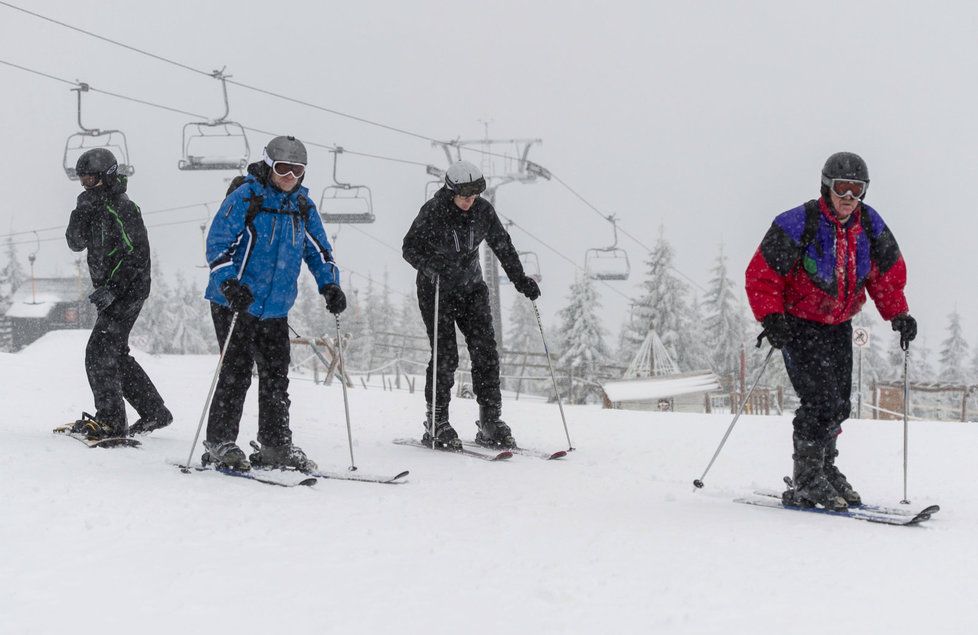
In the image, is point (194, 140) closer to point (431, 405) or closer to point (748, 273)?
point (431, 405)

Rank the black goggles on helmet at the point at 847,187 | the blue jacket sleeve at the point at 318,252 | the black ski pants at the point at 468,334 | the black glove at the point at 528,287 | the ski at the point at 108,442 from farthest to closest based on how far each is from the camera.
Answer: the black ski pants at the point at 468,334
the black glove at the point at 528,287
the ski at the point at 108,442
the blue jacket sleeve at the point at 318,252
the black goggles on helmet at the point at 847,187

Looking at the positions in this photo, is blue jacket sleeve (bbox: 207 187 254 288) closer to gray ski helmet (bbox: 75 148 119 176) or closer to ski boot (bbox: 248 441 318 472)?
ski boot (bbox: 248 441 318 472)

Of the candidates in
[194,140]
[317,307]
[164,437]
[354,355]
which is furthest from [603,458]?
[317,307]

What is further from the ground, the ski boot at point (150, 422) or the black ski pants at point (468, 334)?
the black ski pants at point (468, 334)

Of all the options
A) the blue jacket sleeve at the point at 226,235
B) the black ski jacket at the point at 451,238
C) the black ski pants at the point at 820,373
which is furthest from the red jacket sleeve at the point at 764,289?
the blue jacket sleeve at the point at 226,235

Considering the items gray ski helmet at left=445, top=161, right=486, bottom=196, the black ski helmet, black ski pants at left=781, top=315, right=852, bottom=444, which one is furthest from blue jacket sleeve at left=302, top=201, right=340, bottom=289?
the black ski helmet

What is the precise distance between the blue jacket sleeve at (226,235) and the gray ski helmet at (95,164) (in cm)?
128

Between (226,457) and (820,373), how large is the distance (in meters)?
3.53

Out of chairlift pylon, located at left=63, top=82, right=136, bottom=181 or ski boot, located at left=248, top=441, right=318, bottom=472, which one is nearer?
ski boot, located at left=248, top=441, right=318, bottom=472

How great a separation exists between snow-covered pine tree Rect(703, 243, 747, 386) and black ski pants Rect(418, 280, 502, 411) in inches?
1774

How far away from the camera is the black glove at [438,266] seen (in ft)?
22.6

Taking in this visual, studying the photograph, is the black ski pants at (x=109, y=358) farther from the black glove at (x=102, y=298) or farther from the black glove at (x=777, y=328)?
the black glove at (x=777, y=328)

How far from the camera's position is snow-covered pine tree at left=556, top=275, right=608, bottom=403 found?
151 ft

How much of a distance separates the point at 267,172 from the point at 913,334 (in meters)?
3.98
